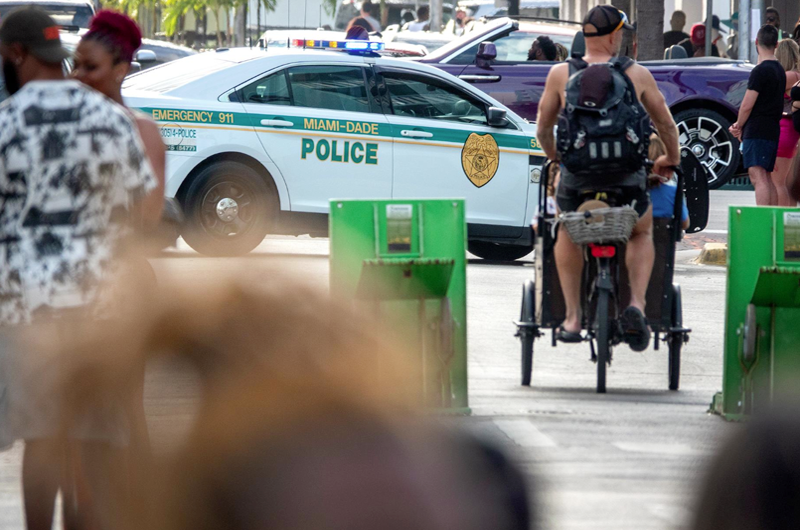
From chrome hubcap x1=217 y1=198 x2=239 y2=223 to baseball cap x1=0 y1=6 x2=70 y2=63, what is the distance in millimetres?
6828

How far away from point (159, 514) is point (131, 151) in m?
1.34

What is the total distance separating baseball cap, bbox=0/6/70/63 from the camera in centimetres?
318

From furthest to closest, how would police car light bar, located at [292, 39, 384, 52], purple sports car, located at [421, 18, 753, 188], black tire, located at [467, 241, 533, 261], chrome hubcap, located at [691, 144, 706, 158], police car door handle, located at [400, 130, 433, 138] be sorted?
chrome hubcap, located at [691, 144, 706, 158], purple sports car, located at [421, 18, 753, 188], black tire, located at [467, 241, 533, 261], police car light bar, located at [292, 39, 384, 52], police car door handle, located at [400, 130, 433, 138]

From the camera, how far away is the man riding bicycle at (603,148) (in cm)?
562

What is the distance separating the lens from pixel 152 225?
341 cm

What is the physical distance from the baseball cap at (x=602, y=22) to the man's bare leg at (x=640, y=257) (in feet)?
2.64

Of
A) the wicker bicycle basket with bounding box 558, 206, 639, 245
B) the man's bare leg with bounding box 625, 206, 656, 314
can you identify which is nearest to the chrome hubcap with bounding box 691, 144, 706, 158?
the man's bare leg with bounding box 625, 206, 656, 314

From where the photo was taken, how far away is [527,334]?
6.05 metres

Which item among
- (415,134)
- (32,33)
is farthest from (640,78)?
(415,134)

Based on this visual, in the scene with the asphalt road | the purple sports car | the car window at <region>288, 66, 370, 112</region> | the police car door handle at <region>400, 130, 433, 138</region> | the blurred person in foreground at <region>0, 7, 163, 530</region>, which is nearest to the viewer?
the asphalt road

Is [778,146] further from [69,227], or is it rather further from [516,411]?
[69,227]

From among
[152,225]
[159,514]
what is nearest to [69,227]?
[152,225]

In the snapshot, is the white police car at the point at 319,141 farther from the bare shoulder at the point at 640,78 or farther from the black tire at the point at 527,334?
the bare shoulder at the point at 640,78

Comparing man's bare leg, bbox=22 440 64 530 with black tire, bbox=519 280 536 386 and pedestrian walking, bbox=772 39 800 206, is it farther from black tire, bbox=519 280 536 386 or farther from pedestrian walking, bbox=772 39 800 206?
pedestrian walking, bbox=772 39 800 206
